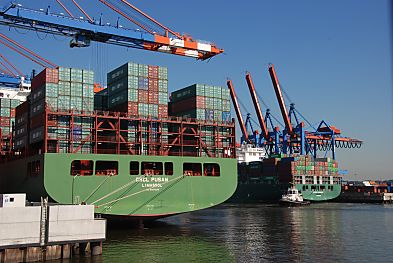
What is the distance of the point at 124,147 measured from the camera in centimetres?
4225

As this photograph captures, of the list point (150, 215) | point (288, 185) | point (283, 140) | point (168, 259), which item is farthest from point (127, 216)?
point (283, 140)

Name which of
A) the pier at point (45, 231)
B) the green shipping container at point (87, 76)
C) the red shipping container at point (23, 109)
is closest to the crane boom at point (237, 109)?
the red shipping container at point (23, 109)

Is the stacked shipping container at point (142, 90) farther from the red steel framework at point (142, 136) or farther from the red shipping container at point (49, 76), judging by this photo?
the red shipping container at point (49, 76)

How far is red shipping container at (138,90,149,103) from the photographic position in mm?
43581

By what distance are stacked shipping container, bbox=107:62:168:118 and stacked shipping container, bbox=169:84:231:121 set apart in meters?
4.32

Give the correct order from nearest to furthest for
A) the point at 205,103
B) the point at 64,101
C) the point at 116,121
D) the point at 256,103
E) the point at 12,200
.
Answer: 1. the point at 12,200
2. the point at 64,101
3. the point at 116,121
4. the point at 205,103
5. the point at 256,103

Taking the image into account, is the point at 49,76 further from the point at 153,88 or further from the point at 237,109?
the point at 237,109

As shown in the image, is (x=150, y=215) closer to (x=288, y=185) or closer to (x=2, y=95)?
(x=2, y=95)

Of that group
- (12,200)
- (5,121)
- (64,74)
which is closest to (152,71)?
(64,74)

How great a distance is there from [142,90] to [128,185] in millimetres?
9818

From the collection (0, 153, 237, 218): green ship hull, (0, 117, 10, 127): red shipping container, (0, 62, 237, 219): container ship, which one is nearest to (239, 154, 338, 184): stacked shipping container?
(0, 62, 237, 219): container ship

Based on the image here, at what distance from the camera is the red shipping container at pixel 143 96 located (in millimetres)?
43581

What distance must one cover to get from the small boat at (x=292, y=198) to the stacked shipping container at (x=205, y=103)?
4610 centimetres

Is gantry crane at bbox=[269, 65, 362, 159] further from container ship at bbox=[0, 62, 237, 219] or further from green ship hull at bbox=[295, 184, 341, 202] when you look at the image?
container ship at bbox=[0, 62, 237, 219]
